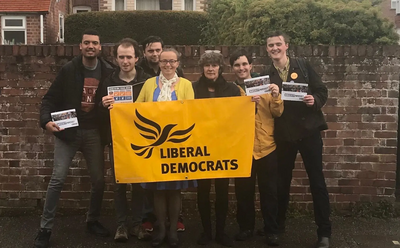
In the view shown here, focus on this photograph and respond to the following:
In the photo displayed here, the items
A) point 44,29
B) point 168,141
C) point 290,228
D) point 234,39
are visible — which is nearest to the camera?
point 168,141

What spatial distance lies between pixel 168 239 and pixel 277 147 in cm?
144

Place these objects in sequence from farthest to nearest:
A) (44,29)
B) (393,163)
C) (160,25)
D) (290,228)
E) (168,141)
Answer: (44,29) < (160,25) < (393,163) < (290,228) < (168,141)

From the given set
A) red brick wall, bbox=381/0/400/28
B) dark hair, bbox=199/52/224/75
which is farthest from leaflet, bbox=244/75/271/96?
red brick wall, bbox=381/0/400/28

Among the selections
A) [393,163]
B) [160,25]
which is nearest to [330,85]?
[393,163]

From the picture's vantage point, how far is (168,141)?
4.28m

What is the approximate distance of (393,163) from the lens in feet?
Result: 17.1

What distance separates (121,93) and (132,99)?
4.8 inches

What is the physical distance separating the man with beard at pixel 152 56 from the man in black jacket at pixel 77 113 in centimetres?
49

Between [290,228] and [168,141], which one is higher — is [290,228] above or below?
below

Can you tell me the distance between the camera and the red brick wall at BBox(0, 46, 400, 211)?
5.13 metres

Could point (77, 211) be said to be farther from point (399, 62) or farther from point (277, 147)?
point (399, 62)

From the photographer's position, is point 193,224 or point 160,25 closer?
point 193,224

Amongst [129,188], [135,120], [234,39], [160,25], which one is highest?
[160,25]

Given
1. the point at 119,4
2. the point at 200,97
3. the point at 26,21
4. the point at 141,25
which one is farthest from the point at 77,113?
the point at 26,21
